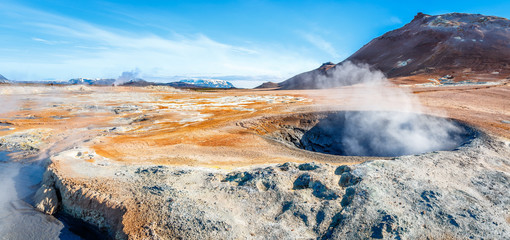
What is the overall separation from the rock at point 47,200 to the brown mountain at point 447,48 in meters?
55.3

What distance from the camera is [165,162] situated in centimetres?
950

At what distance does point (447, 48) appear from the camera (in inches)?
2258

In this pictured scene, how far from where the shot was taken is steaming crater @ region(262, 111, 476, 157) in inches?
491

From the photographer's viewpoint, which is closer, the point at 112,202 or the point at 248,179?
the point at 112,202

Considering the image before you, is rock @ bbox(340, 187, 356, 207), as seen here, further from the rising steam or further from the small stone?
the rising steam

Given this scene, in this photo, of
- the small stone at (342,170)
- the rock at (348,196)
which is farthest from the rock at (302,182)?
the small stone at (342,170)

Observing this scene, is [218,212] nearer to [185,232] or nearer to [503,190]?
[185,232]

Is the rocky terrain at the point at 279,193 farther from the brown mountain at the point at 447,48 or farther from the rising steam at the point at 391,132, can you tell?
the brown mountain at the point at 447,48

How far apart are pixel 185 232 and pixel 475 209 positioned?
20.8ft

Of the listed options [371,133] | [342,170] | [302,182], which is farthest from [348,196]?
[371,133]

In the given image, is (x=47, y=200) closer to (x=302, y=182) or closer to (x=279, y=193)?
(x=279, y=193)

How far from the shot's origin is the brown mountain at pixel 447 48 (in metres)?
48.7

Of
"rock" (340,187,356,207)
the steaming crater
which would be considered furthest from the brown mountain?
"rock" (340,187,356,207)

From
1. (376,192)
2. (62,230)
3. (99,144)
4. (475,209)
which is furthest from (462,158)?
(99,144)
